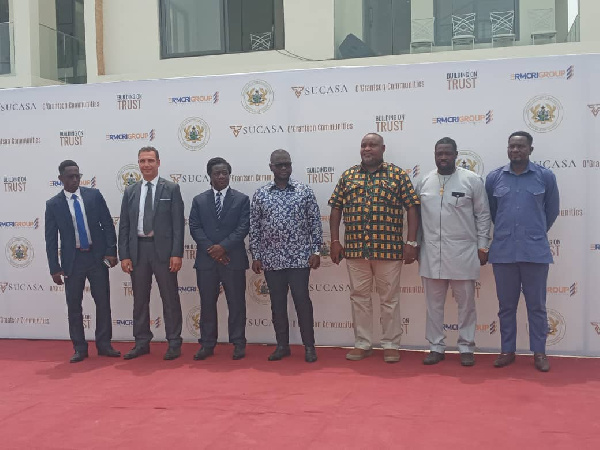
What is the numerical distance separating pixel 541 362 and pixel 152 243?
3272 millimetres

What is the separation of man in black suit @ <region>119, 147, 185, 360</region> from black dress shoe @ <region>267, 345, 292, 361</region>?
0.85m

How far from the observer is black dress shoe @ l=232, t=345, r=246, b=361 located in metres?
5.39

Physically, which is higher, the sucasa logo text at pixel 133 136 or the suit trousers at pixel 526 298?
the sucasa logo text at pixel 133 136

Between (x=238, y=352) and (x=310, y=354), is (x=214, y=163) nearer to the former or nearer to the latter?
(x=238, y=352)

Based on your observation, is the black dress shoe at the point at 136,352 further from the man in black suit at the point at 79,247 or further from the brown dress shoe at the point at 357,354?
the brown dress shoe at the point at 357,354

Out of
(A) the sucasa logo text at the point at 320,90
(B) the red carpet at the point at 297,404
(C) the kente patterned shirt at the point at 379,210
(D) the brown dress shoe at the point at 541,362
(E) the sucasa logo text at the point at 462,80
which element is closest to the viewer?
(B) the red carpet at the point at 297,404

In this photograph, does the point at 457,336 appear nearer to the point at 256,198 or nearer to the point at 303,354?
the point at 303,354

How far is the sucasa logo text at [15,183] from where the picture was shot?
250 inches

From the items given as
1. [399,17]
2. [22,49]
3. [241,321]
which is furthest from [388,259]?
[22,49]

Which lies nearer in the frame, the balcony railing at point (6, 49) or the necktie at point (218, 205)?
the necktie at point (218, 205)

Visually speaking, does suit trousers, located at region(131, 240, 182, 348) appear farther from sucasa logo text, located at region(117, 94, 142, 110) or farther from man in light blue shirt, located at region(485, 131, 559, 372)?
man in light blue shirt, located at region(485, 131, 559, 372)

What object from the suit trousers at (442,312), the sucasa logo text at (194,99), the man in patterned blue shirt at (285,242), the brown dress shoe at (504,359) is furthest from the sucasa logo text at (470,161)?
the sucasa logo text at (194,99)

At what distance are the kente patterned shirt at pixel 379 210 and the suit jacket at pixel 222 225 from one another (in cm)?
92

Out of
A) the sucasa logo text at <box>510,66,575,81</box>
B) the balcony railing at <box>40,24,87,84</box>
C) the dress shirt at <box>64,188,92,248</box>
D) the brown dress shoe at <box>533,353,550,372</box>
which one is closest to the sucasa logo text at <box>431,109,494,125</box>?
the sucasa logo text at <box>510,66,575,81</box>
